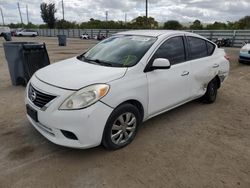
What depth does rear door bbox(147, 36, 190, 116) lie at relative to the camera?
3660mm

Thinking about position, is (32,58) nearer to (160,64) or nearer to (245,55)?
(160,64)

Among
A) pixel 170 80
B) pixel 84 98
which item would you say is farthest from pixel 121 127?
pixel 170 80

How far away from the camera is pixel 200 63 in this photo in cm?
464

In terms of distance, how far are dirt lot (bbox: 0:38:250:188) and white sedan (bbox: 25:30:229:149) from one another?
0.29 m

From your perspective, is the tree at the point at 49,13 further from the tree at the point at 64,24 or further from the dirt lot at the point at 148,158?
the dirt lot at the point at 148,158

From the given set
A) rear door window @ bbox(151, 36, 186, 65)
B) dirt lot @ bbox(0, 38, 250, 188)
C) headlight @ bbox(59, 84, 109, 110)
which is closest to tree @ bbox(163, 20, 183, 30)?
rear door window @ bbox(151, 36, 186, 65)

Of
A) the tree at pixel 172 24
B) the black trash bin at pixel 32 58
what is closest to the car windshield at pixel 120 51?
the black trash bin at pixel 32 58

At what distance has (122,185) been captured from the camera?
8.82 ft

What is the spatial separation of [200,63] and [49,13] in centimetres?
6497

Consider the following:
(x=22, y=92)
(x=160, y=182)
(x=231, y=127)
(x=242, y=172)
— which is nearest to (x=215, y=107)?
(x=231, y=127)

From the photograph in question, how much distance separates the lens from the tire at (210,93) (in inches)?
203

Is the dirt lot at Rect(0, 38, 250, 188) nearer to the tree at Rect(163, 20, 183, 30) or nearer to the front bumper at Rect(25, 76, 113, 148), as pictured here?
the front bumper at Rect(25, 76, 113, 148)

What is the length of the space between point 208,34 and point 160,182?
1015 inches

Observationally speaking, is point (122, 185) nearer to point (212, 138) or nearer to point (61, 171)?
point (61, 171)
